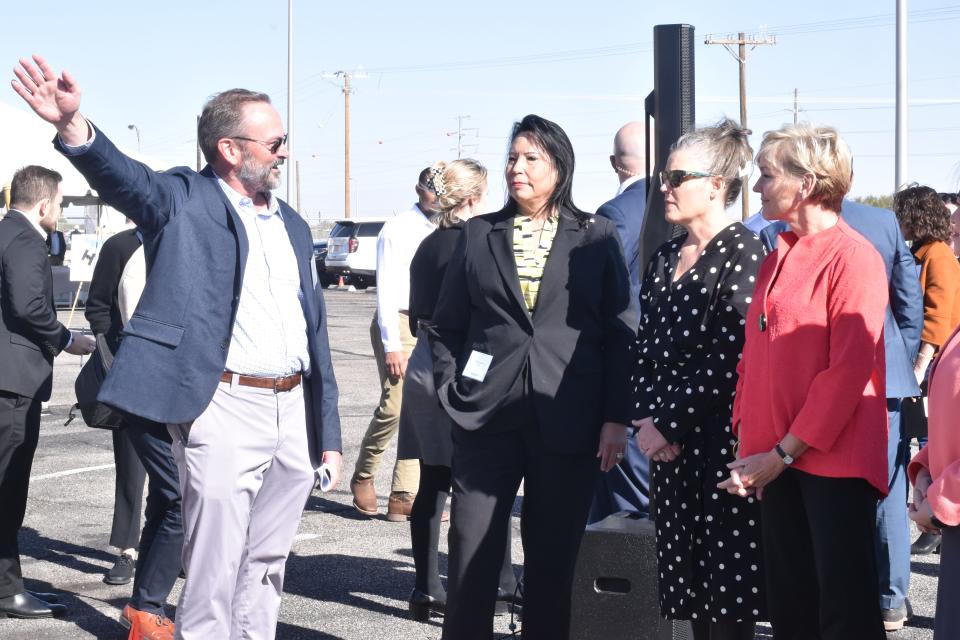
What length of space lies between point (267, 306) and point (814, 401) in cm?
178

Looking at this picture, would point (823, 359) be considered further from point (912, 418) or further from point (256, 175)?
point (912, 418)

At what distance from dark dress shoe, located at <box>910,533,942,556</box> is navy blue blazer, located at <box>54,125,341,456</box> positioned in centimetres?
444

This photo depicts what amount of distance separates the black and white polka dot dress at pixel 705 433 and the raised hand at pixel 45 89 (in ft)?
6.58

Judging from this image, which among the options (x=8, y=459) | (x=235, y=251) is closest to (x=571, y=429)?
(x=235, y=251)

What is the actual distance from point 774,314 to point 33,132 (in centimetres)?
2247

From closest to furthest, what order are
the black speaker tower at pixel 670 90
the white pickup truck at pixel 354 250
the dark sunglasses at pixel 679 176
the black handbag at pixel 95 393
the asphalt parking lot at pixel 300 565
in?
the dark sunglasses at pixel 679 176 → the black speaker tower at pixel 670 90 → the asphalt parking lot at pixel 300 565 → the black handbag at pixel 95 393 → the white pickup truck at pixel 354 250

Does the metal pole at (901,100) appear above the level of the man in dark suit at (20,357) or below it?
above

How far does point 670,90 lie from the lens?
14.9 feet

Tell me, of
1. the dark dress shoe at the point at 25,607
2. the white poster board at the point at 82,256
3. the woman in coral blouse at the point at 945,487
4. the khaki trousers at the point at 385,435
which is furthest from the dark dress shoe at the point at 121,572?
the white poster board at the point at 82,256

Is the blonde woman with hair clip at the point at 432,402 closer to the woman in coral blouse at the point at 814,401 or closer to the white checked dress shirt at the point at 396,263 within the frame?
the white checked dress shirt at the point at 396,263

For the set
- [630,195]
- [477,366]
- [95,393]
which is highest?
[630,195]

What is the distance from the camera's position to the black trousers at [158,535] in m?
5.07

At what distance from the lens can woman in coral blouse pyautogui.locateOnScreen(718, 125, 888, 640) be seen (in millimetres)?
3445

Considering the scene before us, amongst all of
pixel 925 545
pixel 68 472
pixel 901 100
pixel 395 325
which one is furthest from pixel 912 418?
pixel 901 100
